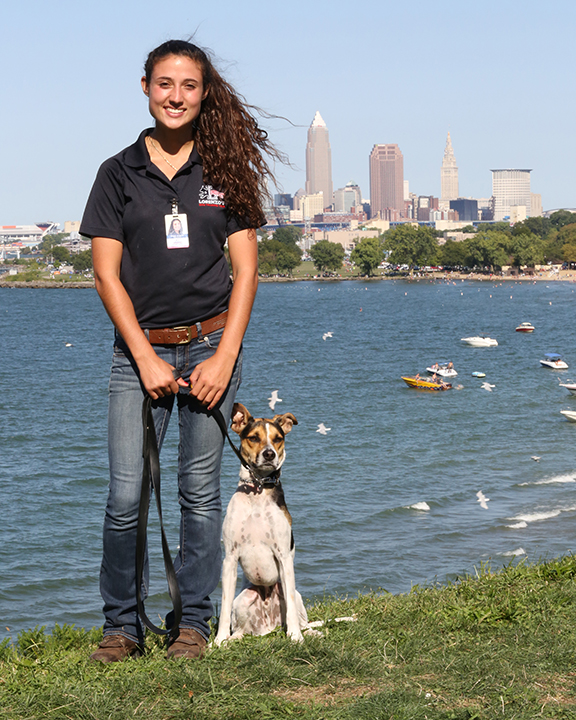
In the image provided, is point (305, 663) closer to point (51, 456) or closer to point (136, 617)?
point (136, 617)

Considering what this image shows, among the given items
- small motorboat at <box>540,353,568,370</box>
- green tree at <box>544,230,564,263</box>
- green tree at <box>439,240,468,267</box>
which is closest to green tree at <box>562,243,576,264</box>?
green tree at <box>544,230,564,263</box>

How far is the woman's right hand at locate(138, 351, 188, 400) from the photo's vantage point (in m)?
3.99

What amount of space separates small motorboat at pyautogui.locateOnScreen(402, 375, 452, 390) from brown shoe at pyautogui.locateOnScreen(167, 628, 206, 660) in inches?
1711

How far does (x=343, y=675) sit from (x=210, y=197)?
2324 millimetres

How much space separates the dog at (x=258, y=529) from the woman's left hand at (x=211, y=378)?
495 millimetres

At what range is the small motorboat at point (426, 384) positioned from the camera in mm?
47031

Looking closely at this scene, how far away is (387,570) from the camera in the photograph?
18.3m

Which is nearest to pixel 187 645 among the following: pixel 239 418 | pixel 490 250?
pixel 239 418

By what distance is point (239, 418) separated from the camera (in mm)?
4738

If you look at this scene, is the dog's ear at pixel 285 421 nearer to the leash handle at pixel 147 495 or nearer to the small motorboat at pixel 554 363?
the leash handle at pixel 147 495

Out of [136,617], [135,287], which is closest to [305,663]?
[136,617]

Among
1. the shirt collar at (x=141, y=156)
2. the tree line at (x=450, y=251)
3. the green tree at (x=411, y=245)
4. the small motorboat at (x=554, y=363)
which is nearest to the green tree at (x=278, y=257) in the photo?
the tree line at (x=450, y=251)

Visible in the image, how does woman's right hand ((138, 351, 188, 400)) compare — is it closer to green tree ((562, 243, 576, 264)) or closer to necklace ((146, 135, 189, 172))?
necklace ((146, 135, 189, 172))

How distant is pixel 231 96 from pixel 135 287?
3.69ft
